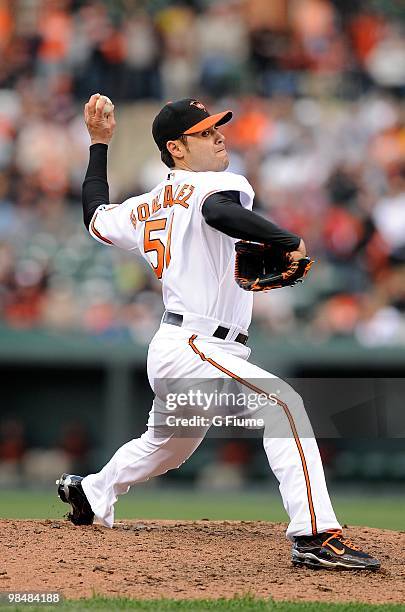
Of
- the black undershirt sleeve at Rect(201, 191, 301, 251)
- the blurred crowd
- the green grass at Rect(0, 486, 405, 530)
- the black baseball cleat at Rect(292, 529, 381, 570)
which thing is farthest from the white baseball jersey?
the blurred crowd

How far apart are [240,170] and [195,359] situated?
24.1 ft

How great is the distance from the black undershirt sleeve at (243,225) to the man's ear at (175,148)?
0.52 metres

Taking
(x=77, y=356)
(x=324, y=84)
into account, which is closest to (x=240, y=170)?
(x=324, y=84)

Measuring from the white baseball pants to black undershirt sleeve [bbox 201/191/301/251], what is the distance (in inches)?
20.5

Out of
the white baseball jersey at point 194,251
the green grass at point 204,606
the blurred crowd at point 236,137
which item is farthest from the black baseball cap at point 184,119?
the blurred crowd at point 236,137

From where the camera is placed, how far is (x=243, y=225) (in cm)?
434

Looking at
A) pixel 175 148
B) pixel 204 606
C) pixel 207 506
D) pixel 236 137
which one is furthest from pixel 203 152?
pixel 236 137

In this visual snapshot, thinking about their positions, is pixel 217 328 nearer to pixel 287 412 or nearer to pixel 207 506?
pixel 287 412

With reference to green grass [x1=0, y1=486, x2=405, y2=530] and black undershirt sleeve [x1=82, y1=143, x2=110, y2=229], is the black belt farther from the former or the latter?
green grass [x1=0, y1=486, x2=405, y2=530]

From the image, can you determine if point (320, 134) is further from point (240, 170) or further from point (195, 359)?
point (195, 359)

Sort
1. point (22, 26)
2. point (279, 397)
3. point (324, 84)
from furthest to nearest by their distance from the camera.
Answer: point (22, 26) → point (324, 84) → point (279, 397)

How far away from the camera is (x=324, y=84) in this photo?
42.9 ft

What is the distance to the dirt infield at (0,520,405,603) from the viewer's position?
4098 millimetres

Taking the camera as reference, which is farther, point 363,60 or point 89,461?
point 363,60
